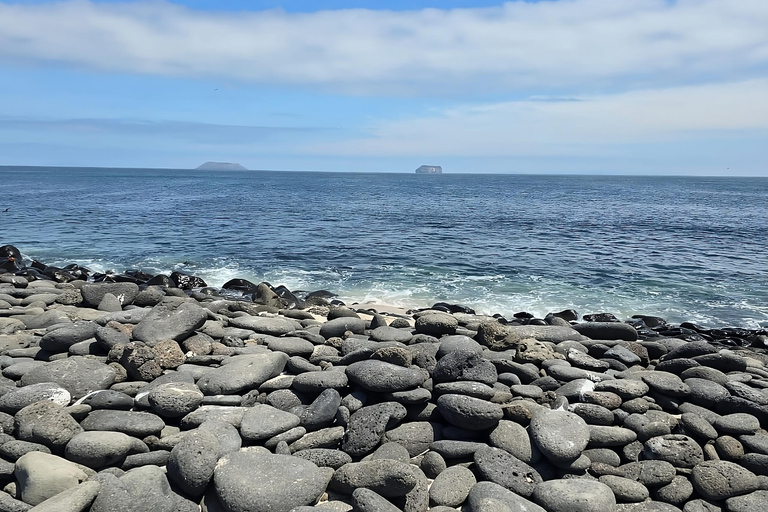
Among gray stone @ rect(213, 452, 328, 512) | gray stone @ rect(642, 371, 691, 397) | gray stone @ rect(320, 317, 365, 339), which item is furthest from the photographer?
gray stone @ rect(320, 317, 365, 339)

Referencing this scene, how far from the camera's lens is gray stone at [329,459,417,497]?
5.21 m

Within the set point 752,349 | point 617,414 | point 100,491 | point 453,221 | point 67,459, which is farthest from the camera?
point 453,221

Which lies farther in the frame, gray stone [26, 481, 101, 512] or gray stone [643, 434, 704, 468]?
gray stone [643, 434, 704, 468]

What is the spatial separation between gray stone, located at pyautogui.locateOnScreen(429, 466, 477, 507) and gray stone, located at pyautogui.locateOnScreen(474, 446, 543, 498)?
17cm

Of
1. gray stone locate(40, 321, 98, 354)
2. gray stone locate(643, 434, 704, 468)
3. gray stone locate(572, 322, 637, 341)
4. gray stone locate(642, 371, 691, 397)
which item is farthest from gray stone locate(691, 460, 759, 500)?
gray stone locate(40, 321, 98, 354)

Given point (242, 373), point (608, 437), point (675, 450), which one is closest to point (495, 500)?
point (608, 437)

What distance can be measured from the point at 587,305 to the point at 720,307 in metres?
3.97

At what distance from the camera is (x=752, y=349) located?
12.1 m

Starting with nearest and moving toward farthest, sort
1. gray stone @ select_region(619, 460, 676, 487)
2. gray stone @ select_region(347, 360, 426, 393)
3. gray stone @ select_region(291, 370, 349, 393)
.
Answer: gray stone @ select_region(619, 460, 676, 487) → gray stone @ select_region(347, 360, 426, 393) → gray stone @ select_region(291, 370, 349, 393)

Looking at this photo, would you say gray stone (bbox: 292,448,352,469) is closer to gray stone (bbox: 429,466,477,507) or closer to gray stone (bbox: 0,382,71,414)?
gray stone (bbox: 429,466,477,507)

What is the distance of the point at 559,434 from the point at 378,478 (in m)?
2.02

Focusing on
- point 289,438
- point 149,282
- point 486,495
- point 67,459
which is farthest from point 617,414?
point 149,282

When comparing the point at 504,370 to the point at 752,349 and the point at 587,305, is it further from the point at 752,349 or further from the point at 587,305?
the point at 587,305

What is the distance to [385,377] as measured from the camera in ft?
21.5
